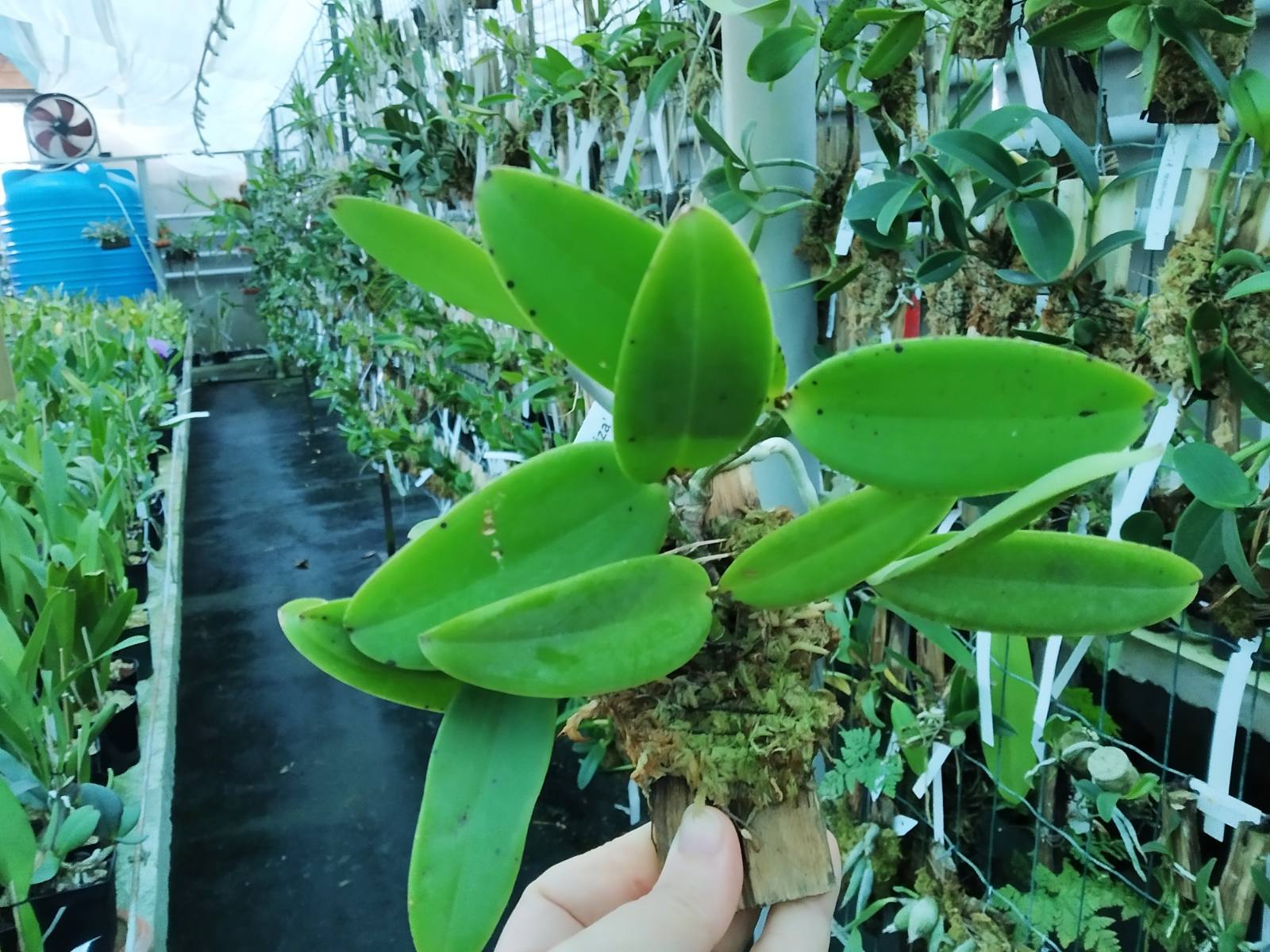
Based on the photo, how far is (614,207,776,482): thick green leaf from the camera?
0.21 metres

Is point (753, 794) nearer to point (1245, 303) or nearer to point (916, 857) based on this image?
point (1245, 303)

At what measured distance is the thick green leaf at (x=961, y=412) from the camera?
22 cm

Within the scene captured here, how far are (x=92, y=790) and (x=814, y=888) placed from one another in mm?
633

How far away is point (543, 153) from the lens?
3.87 feet

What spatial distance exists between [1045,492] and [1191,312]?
339 millimetres

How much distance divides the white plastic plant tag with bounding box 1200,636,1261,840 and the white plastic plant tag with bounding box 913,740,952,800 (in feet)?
0.64

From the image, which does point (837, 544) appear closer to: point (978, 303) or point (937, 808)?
point (978, 303)

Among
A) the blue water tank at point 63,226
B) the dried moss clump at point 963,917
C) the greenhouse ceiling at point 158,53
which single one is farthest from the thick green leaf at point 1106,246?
the blue water tank at point 63,226

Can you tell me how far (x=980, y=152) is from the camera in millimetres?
497

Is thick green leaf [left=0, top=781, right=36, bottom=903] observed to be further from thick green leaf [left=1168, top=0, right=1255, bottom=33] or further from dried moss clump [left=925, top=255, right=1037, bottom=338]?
thick green leaf [left=1168, top=0, right=1255, bottom=33]

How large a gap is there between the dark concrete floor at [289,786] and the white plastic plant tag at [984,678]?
2.65ft

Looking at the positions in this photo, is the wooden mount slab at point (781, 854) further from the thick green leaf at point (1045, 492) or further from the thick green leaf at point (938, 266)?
the thick green leaf at point (938, 266)

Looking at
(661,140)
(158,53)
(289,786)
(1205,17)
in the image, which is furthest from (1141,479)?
(158,53)

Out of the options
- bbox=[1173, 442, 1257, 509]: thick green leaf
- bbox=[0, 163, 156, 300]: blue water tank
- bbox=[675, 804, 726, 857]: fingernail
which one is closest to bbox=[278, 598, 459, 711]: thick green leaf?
bbox=[675, 804, 726, 857]: fingernail
